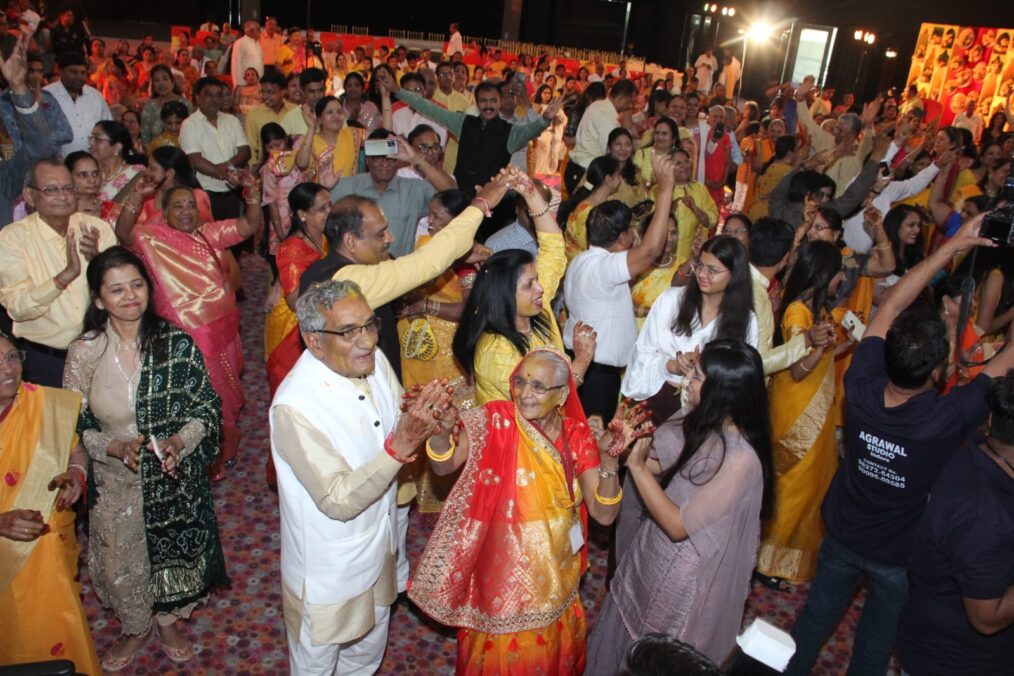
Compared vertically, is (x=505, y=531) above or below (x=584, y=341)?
below

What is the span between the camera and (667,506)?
2156 mm

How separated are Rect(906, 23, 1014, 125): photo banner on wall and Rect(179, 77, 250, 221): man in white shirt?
14.4 m

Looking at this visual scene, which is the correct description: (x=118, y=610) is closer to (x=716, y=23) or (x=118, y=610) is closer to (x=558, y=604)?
(x=558, y=604)

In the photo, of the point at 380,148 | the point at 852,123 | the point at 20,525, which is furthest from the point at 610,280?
the point at 852,123

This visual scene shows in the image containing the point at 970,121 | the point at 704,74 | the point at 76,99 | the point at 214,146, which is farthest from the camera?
the point at 704,74

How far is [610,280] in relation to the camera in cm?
351

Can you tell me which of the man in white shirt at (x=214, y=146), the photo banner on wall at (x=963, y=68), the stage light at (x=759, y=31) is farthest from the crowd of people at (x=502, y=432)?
the stage light at (x=759, y=31)

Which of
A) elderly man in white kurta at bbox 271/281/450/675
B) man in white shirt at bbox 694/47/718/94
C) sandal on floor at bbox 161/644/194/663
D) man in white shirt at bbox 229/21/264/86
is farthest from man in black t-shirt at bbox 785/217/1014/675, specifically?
man in white shirt at bbox 694/47/718/94

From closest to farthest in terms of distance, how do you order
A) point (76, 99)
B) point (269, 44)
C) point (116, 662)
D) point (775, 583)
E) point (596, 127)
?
point (116, 662), point (775, 583), point (76, 99), point (596, 127), point (269, 44)

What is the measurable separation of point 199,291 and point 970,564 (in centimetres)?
331

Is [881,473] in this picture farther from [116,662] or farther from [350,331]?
[116,662]

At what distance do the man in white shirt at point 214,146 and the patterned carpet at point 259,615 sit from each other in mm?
2624

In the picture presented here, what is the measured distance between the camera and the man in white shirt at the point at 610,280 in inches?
135

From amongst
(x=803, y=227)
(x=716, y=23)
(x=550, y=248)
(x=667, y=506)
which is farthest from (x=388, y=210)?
(x=716, y=23)
